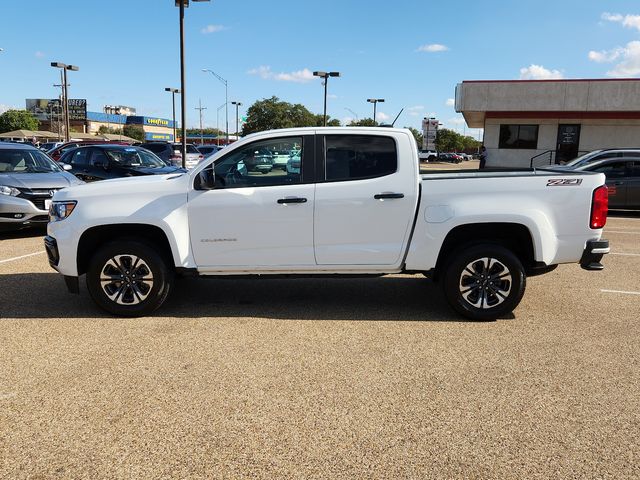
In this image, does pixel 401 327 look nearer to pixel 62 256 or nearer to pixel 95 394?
pixel 95 394

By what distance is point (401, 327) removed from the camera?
16.8 feet

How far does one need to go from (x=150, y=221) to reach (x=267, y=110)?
8140 centimetres

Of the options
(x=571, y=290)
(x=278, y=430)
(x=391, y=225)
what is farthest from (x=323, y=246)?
(x=571, y=290)

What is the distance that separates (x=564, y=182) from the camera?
502cm

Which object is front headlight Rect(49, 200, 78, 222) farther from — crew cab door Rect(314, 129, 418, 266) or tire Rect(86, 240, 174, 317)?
crew cab door Rect(314, 129, 418, 266)

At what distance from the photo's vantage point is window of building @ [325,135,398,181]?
5203 mm

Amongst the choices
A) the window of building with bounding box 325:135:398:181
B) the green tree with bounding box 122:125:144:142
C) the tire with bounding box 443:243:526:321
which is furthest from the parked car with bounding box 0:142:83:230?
the green tree with bounding box 122:125:144:142

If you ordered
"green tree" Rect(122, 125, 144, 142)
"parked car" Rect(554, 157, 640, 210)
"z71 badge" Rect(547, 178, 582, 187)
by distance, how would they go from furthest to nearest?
"green tree" Rect(122, 125, 144, 142), "parked car" Rect(554, 157, 640, 210), "z71 badge" Rect(547, 178, 582, 187)

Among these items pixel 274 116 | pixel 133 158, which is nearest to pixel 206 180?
pixel 133 158

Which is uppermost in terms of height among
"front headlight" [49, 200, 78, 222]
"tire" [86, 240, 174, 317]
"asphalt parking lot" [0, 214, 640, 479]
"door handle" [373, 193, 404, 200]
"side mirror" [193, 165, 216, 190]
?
"side mirror" [193, 165, 216, 190]

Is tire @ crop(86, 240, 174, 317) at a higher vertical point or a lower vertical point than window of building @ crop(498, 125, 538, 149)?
lower

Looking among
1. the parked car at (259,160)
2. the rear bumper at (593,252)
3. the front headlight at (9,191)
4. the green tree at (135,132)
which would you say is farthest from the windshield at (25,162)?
the green tree at (135,132)

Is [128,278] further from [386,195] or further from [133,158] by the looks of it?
[133,158]

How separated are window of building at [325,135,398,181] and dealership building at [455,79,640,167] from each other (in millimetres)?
26950
